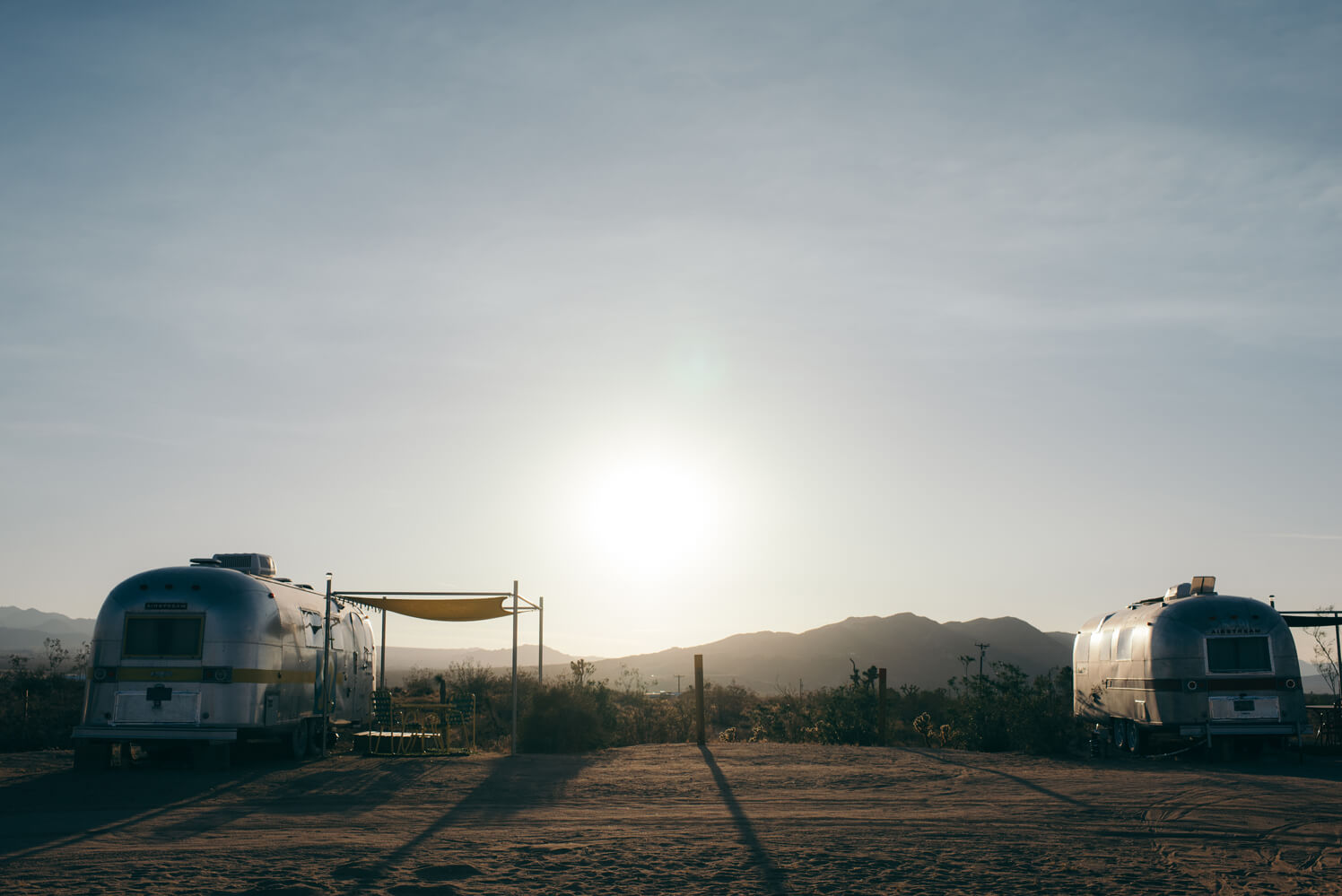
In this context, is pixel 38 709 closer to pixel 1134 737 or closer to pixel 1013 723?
pixel 1013 723

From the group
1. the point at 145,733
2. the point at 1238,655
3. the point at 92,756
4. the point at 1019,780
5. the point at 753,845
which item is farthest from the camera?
the point at 1238,655

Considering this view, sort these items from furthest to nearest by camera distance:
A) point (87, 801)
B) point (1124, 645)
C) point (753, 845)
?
point (1124, 645) → point (87, 801) → point (753, 845)

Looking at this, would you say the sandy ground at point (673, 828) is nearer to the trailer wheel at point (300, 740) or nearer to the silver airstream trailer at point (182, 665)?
the silver airstream trailer at point (182, 665)

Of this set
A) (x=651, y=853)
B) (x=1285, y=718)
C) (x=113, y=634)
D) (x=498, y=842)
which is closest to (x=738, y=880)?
(x=651, y=853)

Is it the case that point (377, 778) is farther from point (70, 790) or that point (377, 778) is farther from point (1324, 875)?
point (1324, 875)

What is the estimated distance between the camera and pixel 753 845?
10.8 metres

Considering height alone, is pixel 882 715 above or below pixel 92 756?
above

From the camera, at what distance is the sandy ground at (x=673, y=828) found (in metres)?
9.19

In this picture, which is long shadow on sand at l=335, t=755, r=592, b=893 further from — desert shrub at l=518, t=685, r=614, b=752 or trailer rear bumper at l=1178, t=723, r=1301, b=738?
trailer rear bumper at l=1178, t=723, r=1301, b=738

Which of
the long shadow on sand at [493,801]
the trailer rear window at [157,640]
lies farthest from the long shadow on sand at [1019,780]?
the trailer rear window at [157,640]

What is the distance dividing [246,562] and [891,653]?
3697 inches

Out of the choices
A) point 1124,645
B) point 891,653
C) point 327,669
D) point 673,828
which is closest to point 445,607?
point 327,669

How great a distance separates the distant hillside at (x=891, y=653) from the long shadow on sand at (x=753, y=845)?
260ft

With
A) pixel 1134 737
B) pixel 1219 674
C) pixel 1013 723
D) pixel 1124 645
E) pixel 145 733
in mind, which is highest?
pixel 1124 645
